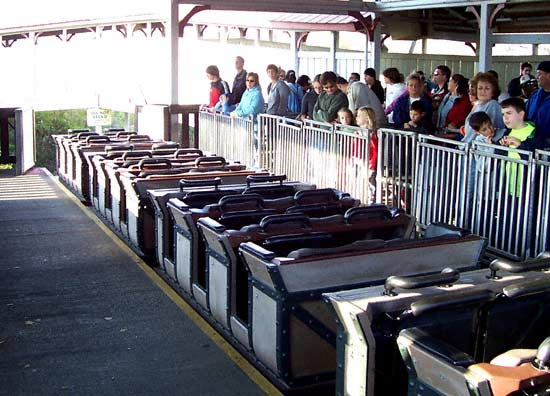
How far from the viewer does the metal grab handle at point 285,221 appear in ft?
17.5

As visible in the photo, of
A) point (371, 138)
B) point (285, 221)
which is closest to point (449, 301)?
point (285, 221)

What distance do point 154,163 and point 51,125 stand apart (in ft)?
135

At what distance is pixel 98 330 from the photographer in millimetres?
5957

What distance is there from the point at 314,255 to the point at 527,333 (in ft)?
4.25

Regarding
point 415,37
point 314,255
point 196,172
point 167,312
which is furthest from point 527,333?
point 415,37

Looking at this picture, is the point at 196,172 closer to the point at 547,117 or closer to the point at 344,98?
the point at 344,98

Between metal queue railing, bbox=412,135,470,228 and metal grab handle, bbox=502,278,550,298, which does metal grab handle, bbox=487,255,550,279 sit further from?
metal queue railing, bbox=412,135,470,228

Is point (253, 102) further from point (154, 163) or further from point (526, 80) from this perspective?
point (526, 80)

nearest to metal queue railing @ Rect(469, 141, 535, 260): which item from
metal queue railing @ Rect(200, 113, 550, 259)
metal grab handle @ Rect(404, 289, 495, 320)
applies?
metal queue railing @ Rect(200, 113, 550, 259)

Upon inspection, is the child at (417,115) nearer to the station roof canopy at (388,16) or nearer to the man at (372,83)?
the man at (372,83)

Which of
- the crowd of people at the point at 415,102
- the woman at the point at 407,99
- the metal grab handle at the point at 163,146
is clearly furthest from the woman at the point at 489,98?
the metal grab handle at the point at 163,146

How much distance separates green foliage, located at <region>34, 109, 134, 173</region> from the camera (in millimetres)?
42656

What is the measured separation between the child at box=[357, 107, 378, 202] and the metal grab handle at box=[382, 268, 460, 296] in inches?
162

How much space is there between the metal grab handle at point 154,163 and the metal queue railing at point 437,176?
188 cm
